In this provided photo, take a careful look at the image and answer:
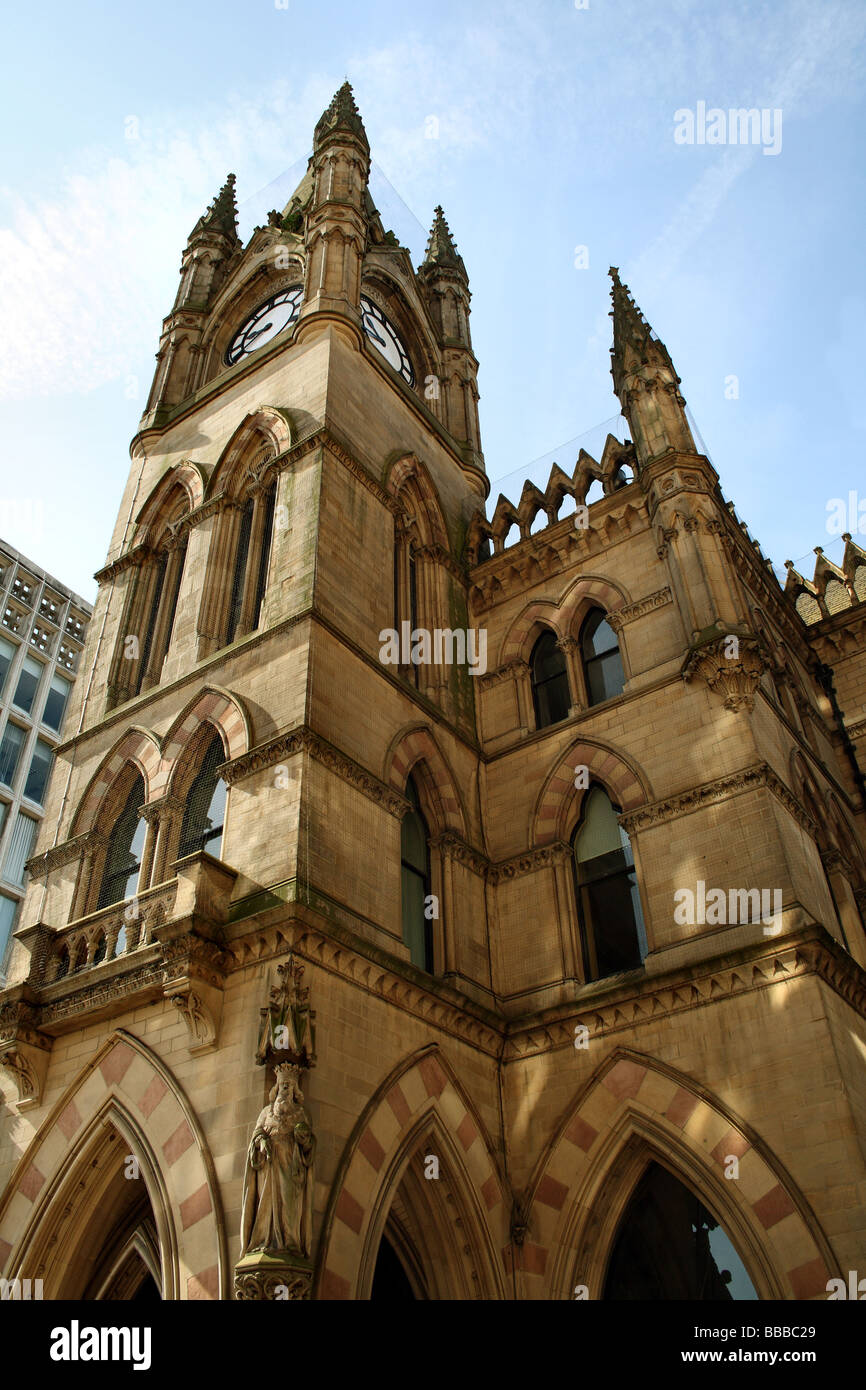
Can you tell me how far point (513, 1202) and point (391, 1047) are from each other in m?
2.91

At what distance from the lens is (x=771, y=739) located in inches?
650

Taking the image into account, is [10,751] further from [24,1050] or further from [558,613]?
[24,1050]

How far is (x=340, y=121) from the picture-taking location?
26281 mm

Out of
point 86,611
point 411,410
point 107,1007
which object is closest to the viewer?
point 107,1007

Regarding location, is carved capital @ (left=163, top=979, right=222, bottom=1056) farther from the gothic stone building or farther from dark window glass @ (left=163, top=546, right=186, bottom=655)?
dark window glass @ (left=163, top=546, right=186, bottom=655)

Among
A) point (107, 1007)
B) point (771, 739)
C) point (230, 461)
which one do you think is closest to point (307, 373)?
point (230, 461)

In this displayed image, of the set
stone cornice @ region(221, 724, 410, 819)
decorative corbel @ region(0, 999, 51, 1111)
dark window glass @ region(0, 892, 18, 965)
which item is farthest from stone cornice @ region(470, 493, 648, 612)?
dark window glass @ region(0, 892, 18, 965)

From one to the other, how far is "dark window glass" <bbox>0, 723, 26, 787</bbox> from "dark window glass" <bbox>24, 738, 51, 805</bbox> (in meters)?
0.55

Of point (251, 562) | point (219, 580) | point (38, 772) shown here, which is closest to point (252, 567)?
point (251, 562)

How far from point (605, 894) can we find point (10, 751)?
30733 mm

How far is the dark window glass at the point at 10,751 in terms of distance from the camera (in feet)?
133

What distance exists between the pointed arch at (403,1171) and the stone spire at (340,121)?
21376 mm
